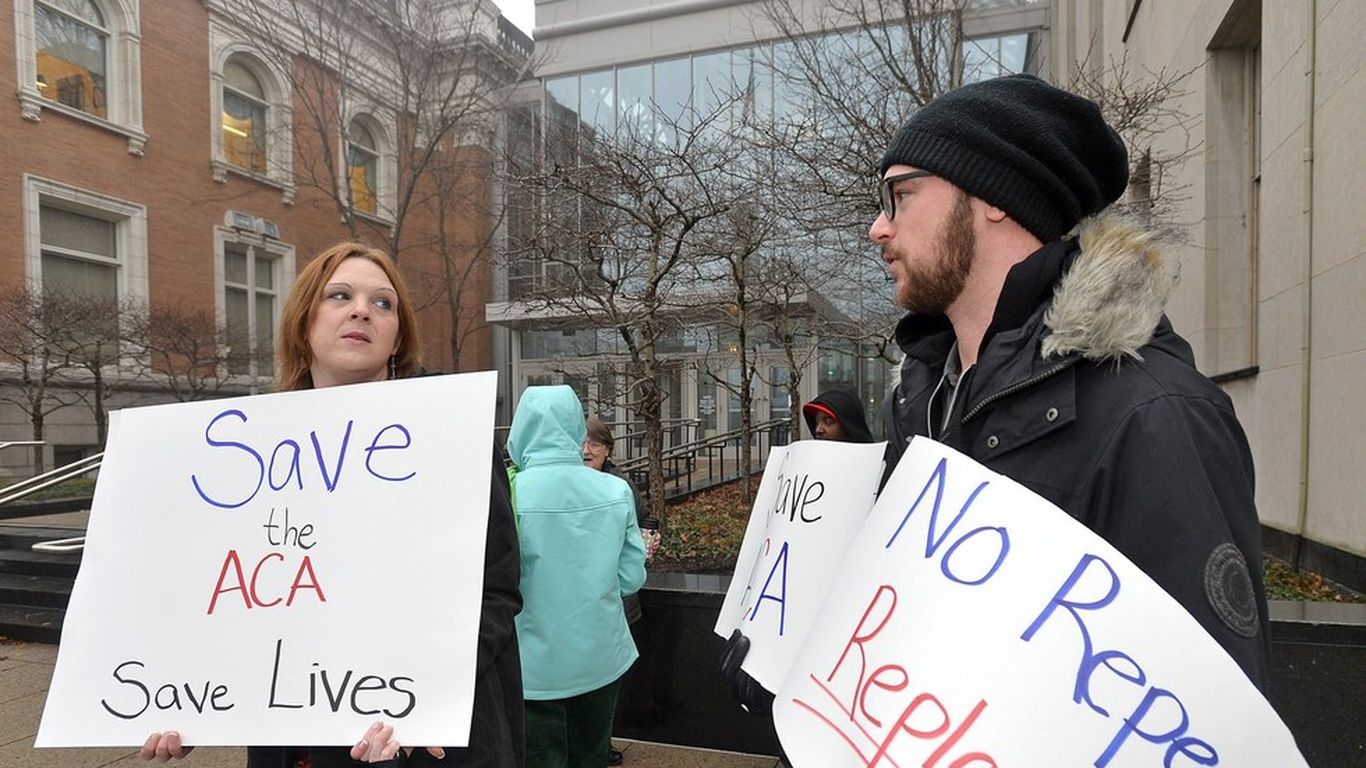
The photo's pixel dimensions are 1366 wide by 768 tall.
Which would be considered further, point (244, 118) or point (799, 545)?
point (244, 118)

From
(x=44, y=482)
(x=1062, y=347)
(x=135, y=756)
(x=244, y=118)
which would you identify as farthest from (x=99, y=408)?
(x=1062, y=347)

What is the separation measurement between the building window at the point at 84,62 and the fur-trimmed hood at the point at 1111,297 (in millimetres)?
20265

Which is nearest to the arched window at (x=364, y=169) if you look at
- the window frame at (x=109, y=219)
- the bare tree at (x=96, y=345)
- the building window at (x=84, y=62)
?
the building window at (x=84, y=62)

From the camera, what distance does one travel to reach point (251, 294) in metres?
20.8

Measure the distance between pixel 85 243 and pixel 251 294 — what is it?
3.83m

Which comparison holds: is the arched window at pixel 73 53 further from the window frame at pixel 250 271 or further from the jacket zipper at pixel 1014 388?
the jacket zipper at pixel 1014 388

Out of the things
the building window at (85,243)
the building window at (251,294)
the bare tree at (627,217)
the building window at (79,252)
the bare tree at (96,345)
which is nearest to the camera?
the bare tree at (627,217)

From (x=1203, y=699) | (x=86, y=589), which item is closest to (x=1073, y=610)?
(x=1203, y=699)

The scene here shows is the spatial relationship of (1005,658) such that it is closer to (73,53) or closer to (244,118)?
(73,53)

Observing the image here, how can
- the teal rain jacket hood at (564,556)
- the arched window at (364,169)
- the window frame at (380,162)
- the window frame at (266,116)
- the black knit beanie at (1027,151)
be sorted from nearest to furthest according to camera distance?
1. the black knit beanie at (1027,151)
2. the teal rain jacket hood at (564,556)
3. the window frame at (380,162)
4. the window frame at (266,116)
5. the arched window at (364,169)

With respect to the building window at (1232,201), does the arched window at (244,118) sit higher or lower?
higher

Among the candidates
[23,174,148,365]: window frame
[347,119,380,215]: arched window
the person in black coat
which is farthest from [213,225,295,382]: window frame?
the person in black coat

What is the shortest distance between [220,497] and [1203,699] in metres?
1.88

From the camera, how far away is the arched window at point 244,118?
2053cm
